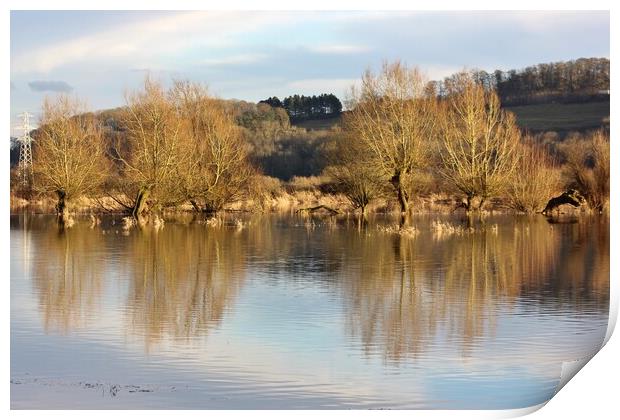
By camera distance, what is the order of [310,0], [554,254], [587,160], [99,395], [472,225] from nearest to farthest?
[99,395]
[310,0]
[554,254]
[472,225]
[587,160]

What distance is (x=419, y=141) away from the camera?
3562cm

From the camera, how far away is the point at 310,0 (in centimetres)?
1247

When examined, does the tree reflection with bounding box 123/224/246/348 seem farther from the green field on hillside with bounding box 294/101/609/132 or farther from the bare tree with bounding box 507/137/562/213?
the green field on hillside with bounding box 294/101/609/132

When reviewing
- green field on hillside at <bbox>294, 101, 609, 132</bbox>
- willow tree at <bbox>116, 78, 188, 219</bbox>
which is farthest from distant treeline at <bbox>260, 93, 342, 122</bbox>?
willow tree at <bbox>116, 78, 188, 219</bbox>

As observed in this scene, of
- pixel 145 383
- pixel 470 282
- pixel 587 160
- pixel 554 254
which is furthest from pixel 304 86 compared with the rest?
pixel 587 160

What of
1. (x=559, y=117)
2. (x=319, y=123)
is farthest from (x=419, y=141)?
(x=559, y=117)

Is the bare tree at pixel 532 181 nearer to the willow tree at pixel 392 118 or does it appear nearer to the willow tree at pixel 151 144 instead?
the willow tree at pixel 392 118

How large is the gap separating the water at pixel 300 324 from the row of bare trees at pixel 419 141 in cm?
Result: 1227

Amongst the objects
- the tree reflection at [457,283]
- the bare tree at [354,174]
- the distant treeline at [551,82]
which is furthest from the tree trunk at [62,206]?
the tree reflection at [457,283]

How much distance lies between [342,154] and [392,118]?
9.95ft

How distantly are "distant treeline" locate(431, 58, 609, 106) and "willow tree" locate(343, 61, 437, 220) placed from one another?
146cm

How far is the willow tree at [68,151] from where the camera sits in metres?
35.8

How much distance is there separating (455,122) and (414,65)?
10.5 feet

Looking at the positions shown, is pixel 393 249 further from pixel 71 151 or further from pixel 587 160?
pixel 587 160
